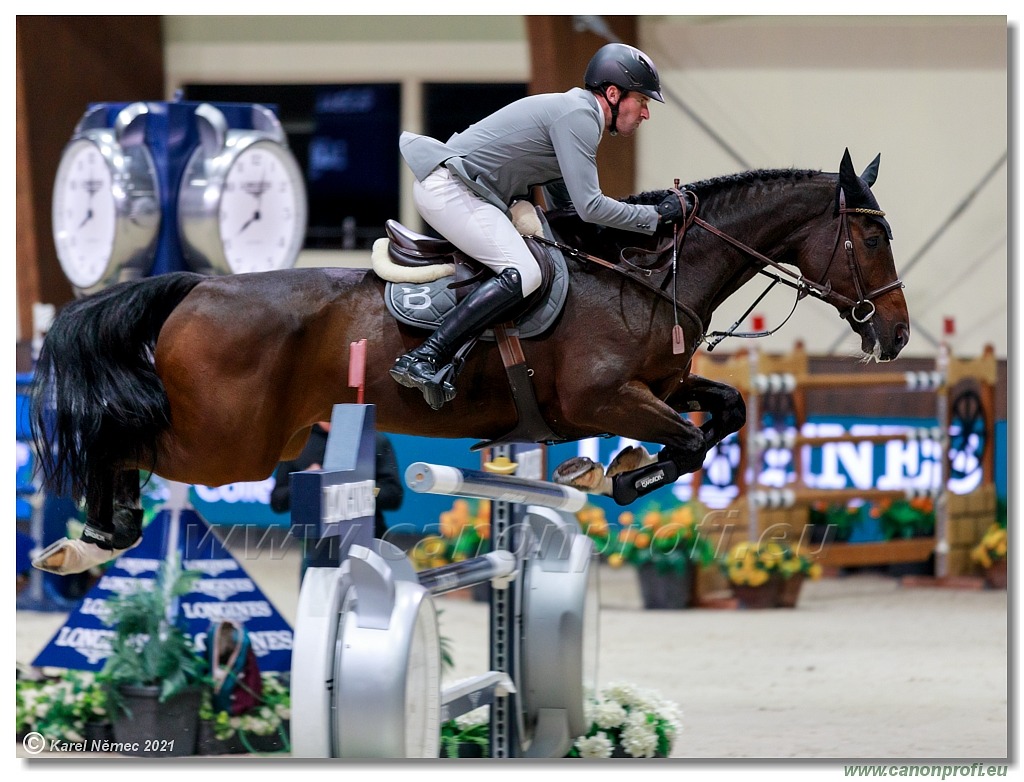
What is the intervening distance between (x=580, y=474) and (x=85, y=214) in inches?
104

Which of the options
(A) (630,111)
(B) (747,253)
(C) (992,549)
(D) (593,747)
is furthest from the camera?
(C) (992,549)

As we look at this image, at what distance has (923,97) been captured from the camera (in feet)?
23.6

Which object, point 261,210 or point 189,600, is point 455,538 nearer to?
point 261,210

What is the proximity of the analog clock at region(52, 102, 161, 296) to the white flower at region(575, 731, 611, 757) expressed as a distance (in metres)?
2.35

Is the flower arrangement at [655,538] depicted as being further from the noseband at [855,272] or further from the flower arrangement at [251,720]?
the noseband at [855,272]

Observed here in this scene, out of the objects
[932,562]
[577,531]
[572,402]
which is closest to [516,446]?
[577,531]

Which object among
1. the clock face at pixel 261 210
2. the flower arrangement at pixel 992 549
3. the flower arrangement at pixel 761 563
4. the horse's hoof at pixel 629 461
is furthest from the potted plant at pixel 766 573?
the horse's hoof at pixel 629 461

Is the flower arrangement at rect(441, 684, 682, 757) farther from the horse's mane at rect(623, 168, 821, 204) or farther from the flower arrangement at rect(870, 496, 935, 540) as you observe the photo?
the flower arrangement at rect(870, 496, 935, 540)

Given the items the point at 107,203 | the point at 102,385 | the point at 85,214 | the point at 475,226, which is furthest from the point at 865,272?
the point at 85,214

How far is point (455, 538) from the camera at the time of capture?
21.3 feet

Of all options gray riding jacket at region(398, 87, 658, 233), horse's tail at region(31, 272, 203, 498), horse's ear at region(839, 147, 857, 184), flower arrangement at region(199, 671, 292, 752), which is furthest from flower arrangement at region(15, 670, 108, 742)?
horse's ear at region(839, 147, 857, 184)

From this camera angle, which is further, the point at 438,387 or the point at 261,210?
the point at 261,210

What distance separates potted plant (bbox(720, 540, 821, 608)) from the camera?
256 inches

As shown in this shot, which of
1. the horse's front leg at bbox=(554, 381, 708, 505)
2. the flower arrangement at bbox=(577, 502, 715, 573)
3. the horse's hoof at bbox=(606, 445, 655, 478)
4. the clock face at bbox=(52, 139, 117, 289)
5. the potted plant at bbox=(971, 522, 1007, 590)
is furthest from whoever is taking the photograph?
the potted plant at bbox=(971, 522, 1007, 590)
